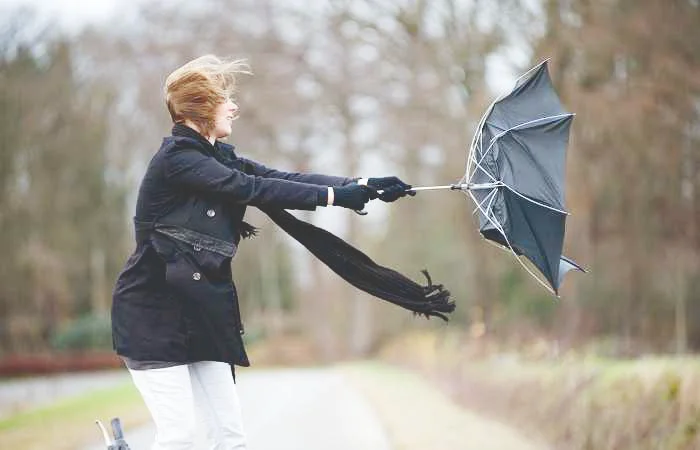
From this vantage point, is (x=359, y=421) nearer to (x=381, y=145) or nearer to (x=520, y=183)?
(x=520, y=183)

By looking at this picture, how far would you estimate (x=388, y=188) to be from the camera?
15.1 feet

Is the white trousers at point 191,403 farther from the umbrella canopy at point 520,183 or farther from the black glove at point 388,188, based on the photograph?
the umbrella canopy at point 520,183

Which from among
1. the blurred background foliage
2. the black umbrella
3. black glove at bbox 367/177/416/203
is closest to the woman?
black glove at bbox 367/177/416/203

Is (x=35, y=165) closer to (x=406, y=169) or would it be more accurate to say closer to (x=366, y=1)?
(x=406, y=169)

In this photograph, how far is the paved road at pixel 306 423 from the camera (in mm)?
10047

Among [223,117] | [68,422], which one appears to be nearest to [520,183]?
[223,117]

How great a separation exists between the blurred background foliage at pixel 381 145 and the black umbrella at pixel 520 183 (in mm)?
11243

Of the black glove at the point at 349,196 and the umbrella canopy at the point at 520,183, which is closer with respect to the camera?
the black glove at the point at 349,196

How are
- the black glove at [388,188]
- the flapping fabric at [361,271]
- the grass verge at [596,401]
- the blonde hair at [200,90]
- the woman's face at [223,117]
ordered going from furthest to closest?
the grass verge at [596,401] → the flapping fabric at [361,271] → the black glove at [388,188] → the woman's face at [223,117] → the blonde hair at [200,90]

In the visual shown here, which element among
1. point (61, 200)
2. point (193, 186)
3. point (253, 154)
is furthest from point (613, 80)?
point (61, 200)

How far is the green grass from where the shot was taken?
34.5 feet

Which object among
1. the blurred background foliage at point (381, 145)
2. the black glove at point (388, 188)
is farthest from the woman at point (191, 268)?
the blurred background foliage at point (381, 145)

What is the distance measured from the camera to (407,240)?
126ft

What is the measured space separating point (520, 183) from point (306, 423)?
769cm
